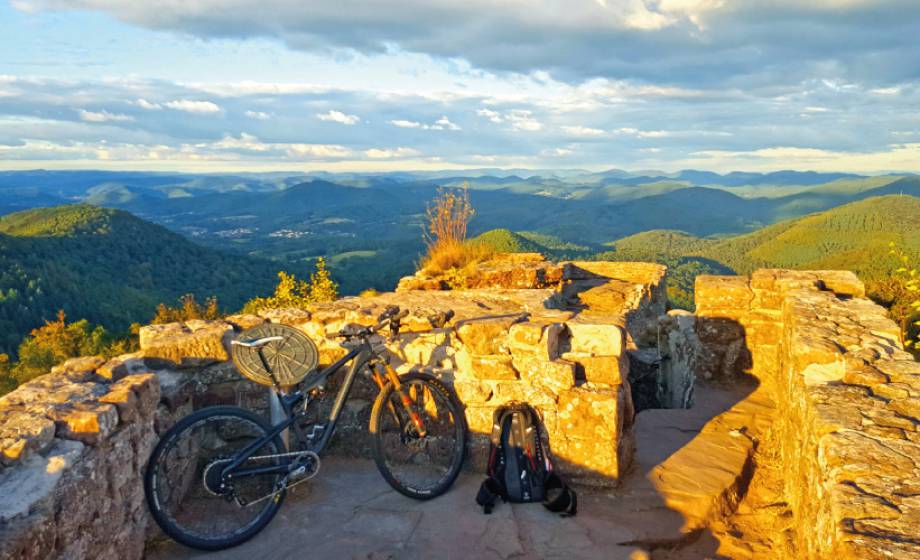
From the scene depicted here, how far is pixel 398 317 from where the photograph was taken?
4.05 metres

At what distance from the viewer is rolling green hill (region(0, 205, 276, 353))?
59.9m

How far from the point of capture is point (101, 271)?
248 ft

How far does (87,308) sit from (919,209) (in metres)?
140

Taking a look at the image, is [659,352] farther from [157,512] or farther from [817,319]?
[157,512]

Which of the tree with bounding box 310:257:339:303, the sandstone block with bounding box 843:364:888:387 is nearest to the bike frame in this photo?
the sandstone block with bounding box 843:364:888:387

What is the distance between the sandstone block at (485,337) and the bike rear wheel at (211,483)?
1.41 metres

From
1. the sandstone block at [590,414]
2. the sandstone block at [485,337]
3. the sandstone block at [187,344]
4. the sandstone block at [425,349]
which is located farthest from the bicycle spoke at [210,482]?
the sandstone block at [590,414]

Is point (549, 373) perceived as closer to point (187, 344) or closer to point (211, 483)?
point (211, 483)

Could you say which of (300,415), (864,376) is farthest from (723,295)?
(300,415)

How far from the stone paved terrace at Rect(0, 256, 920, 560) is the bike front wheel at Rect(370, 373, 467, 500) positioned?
13 cm

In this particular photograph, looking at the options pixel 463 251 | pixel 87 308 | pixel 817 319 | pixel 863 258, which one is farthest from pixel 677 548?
pixel 863 258

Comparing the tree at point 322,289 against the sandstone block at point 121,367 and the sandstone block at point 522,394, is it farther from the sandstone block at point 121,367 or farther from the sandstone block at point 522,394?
the sandstone block at point 522,394

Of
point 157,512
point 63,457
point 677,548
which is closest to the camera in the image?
point 63,457

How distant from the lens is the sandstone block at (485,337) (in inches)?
165
